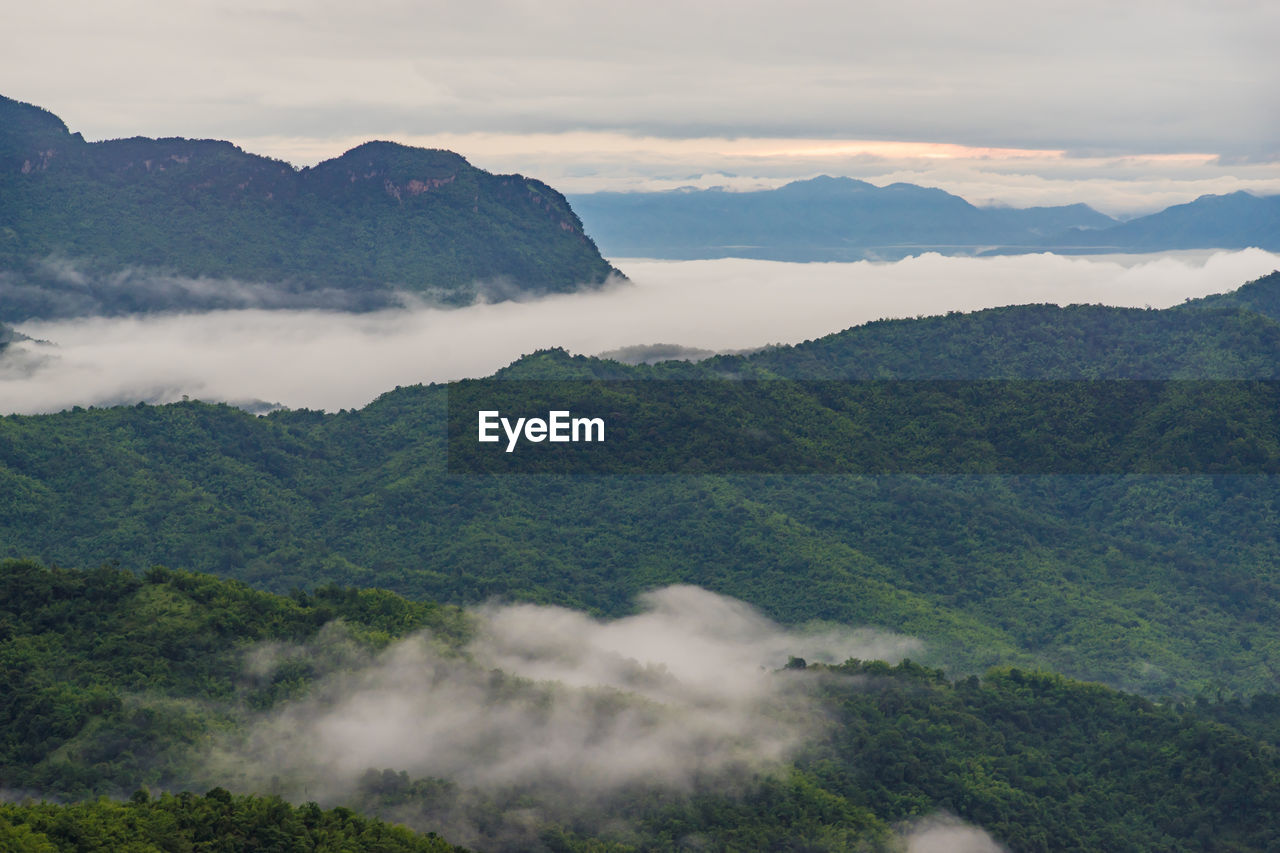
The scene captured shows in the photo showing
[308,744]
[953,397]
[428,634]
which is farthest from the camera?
[953,397]

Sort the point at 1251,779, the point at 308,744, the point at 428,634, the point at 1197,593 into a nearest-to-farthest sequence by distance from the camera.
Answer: the point at 308,744 < the point at 1251,779 < the point at 428,634 < the point at 1197,593

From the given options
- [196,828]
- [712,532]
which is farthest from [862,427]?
[196,828]

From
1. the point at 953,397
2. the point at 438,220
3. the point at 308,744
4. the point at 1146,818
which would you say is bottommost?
the point at 1146,818

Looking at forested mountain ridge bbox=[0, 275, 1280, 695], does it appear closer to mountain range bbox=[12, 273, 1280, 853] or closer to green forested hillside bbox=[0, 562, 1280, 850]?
mountain range bbox=[12, 273, 1280, 853]

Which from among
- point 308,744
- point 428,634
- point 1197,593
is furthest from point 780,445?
point 308,744

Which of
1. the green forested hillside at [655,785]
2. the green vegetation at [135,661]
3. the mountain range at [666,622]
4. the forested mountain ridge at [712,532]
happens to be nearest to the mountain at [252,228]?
the mountain range at [666,622]

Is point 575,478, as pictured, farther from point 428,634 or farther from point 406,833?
point 406,833

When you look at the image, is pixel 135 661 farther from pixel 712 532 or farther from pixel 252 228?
pixel 252 228

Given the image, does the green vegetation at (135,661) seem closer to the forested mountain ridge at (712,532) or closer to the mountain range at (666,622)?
the mountain range at (666,622)
